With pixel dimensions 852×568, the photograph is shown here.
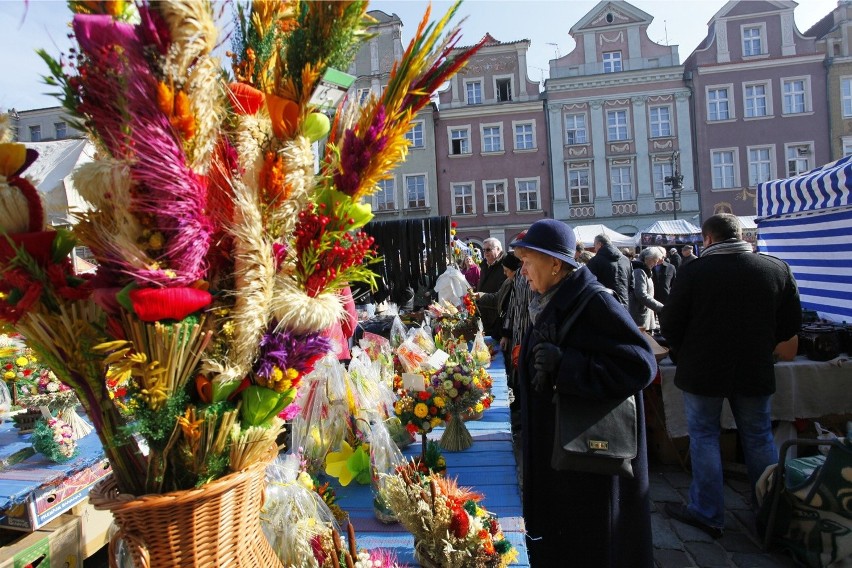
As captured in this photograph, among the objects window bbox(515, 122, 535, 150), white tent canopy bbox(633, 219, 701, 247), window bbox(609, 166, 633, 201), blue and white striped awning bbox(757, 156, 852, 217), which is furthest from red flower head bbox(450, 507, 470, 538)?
window bbox(515, 122, 535, 150)

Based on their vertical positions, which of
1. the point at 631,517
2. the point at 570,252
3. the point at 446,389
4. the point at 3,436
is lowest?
the point at 631,517

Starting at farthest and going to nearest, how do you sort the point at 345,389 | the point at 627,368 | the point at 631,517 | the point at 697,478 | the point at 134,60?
the point at 697,478 → the point at 345,389 → the point at 631,517 → the point at 627,368 → the point at 134,60

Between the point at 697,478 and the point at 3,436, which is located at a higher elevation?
the point at 3,436

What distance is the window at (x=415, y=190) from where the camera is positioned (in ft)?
80.5

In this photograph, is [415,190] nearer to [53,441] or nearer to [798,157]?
[798,157]

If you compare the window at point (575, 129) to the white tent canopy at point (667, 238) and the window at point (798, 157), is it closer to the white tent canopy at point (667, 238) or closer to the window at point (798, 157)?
the window at point (798, 157)

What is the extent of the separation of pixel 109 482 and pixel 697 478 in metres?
3.19

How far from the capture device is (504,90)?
2472cm

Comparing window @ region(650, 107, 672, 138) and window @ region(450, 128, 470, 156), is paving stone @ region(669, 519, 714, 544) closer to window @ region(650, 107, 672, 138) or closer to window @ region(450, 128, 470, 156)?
window @ region(450, 128, 470, 156)

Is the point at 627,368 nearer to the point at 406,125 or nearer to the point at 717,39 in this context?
the point at 406,125

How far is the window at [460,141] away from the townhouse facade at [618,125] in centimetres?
383

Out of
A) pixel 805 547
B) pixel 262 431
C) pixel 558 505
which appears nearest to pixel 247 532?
pixel 262 431

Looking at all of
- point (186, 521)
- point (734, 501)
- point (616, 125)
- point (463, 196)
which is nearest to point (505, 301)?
point (734, 501)

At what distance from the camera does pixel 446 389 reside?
237 cm
